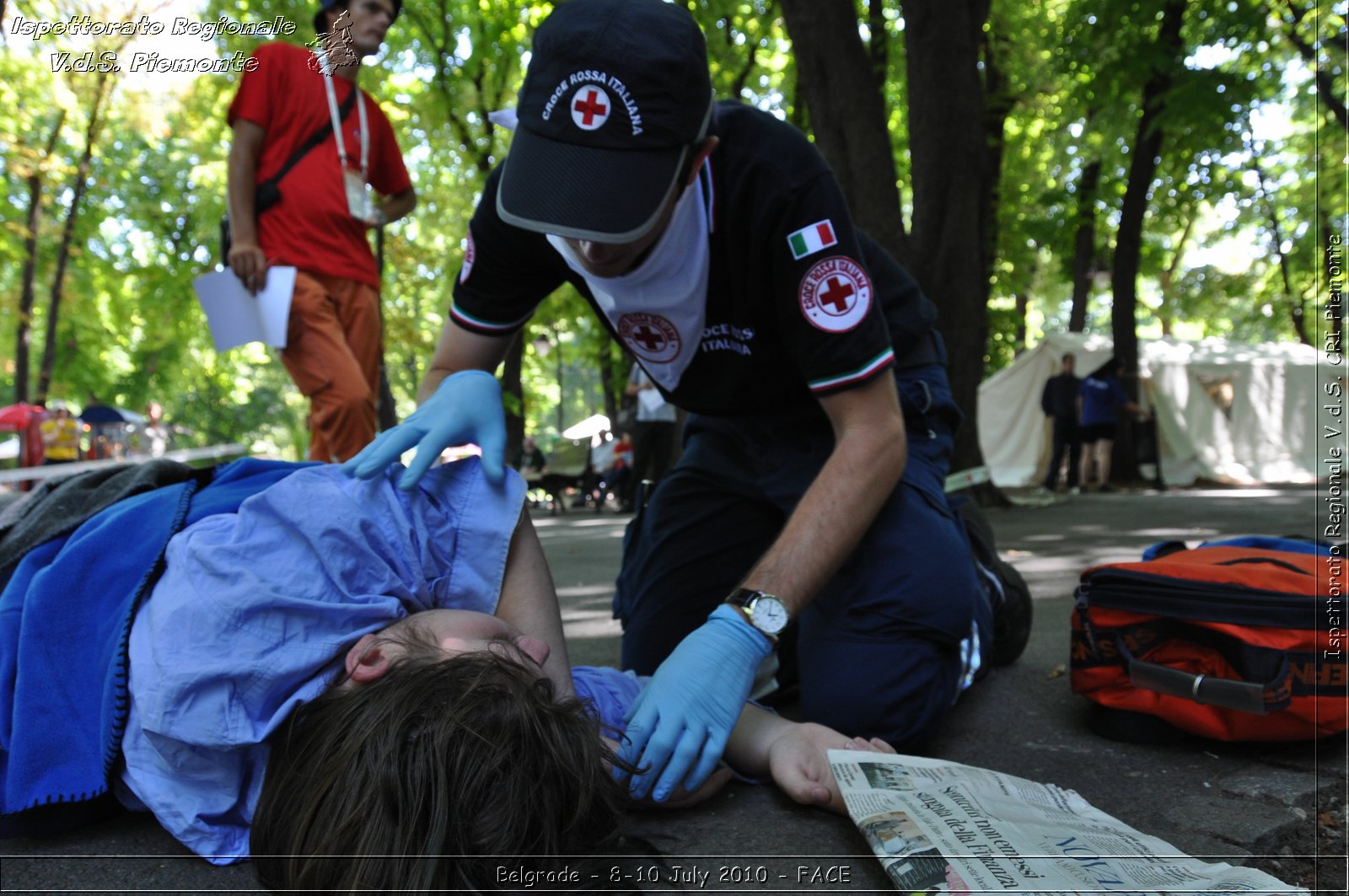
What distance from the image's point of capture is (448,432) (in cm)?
180

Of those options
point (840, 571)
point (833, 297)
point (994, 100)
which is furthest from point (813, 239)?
point (994, 100)

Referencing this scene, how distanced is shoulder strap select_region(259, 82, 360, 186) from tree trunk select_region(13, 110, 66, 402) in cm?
1012

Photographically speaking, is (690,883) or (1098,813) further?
(1098,813)

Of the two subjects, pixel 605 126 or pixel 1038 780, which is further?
pixel 1038 780

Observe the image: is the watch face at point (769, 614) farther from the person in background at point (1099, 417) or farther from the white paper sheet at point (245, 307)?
the person in background at point (1099, 417)

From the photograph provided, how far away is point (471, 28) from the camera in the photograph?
976 cm

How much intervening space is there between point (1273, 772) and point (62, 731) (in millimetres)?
2032

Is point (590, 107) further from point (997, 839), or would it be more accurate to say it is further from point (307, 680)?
point (997, 839)

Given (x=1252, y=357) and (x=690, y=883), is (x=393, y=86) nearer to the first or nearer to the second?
(x=690, y=883)

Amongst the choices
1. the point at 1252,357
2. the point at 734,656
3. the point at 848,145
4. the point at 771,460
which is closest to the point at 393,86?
the point at 848,145

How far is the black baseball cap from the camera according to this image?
1578 millimetres

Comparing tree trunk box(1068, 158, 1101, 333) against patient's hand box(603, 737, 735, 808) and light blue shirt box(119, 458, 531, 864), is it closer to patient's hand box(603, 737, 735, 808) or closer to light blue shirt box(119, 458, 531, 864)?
patient's hand box(603, 737, 735, 808)

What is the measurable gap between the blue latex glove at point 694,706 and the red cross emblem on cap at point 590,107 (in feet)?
2.78

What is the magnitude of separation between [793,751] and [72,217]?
1561 cm
